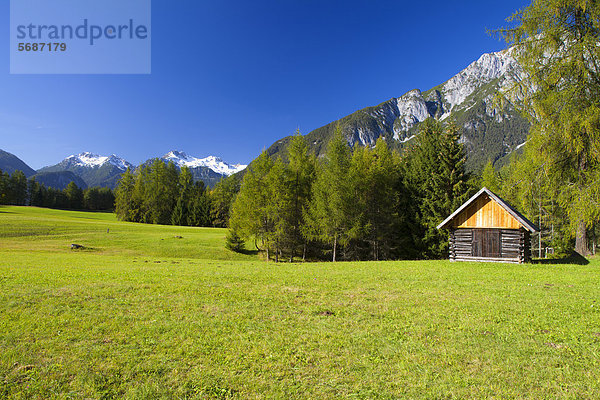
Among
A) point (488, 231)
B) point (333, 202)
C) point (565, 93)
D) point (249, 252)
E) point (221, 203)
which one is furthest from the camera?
point (221, 203)

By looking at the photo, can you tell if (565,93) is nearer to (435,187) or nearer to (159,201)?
(435,187)

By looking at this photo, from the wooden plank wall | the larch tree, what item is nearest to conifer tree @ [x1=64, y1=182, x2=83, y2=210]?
the wooden plank wall

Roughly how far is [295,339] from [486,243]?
21560 millimetres

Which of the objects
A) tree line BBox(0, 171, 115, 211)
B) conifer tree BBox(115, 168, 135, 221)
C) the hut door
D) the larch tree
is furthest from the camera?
tree line BBox(0, 171, 115, 211)

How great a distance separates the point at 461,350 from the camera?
6273 millimetres

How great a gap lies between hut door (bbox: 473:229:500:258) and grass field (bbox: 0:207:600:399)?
866cm

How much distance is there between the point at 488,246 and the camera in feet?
72.9

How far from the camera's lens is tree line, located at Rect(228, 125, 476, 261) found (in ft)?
98.2

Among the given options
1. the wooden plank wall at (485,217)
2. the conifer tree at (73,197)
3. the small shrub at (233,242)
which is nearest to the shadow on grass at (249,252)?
the small shrub at (233,242)

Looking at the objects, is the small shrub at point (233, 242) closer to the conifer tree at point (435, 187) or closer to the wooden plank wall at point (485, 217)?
the conifer tree at point (435, 187)

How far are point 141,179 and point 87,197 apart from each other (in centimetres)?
7046

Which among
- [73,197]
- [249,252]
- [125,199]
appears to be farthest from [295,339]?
[73,197]

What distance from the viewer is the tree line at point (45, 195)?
9794 centimetres

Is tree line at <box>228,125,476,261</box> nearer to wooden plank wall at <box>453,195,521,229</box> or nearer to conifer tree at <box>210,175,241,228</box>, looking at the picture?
wooden plank wall at <box>453,195,521,229</box>
